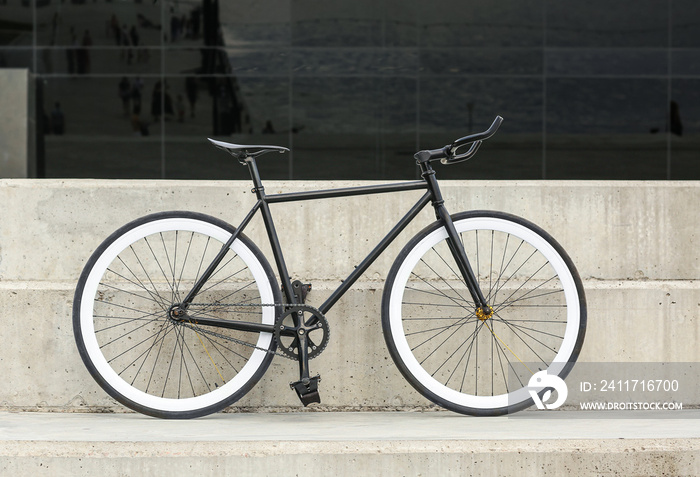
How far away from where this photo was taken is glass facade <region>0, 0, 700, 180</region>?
362 inches

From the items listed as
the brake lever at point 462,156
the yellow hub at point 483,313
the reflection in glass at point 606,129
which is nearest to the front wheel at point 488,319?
the yellow hub at point 483,313

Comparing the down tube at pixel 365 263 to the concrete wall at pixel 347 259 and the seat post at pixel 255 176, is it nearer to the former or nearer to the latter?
the concrete wall at pixel 347 259

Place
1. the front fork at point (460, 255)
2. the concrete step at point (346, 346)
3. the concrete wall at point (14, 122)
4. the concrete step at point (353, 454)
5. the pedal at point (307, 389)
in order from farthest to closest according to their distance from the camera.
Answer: the concrete wall at point (14, 122), the concrete step at point (346, 346), the front fork at point (460, 255), the pedal at point (307, 389), the concrete step at point (353, 454)

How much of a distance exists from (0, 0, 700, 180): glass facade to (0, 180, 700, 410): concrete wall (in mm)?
5544

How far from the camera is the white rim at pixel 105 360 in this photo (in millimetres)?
3041

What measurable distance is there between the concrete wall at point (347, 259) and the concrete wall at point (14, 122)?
562 cm

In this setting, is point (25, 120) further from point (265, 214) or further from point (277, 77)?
point (265, 214)

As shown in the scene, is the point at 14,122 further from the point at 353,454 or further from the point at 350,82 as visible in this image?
the point at 353,454

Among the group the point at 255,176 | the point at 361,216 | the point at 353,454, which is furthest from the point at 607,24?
the point at 353,454

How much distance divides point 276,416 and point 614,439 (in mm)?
1338

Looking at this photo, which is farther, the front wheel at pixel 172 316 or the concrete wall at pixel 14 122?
the concrete wall at pixel 14 122

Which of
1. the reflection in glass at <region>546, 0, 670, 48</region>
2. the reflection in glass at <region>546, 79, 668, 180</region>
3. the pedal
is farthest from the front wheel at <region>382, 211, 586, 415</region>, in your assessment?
the reflection in glass at <region>546, 0, 670, 48</region>

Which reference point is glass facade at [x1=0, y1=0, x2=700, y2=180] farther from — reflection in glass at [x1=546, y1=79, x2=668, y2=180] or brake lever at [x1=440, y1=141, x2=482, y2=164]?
brake lever at [x1=440, y1=141, x2=482, y2=164]

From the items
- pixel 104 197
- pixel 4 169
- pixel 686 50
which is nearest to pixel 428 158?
pixel 104 197
